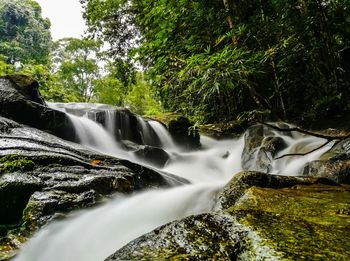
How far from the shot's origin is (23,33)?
99.0 feet

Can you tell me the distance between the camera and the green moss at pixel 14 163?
468 centimetres

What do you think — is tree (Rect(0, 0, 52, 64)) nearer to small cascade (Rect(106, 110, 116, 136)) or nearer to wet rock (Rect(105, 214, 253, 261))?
small cascade (Rect(106, 110, 116, 136))

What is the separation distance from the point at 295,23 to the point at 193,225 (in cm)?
412

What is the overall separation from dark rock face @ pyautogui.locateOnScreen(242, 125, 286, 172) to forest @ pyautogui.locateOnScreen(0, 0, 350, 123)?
2.25 feet

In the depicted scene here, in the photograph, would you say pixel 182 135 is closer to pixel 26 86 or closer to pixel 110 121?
pixel 110 121

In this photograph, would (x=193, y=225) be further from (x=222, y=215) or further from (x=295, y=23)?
(x=295, y=23)

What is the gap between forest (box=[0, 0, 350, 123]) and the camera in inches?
155

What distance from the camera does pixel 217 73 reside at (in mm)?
3273

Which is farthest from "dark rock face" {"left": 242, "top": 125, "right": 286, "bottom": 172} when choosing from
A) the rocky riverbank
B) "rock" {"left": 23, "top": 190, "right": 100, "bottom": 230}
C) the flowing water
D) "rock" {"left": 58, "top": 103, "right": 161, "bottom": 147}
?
"rock" {"left": 23, "top": 190, "right": 100, "bottom": 230}

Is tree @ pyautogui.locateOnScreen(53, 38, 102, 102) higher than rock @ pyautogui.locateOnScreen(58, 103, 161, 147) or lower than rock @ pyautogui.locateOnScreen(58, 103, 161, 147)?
higher

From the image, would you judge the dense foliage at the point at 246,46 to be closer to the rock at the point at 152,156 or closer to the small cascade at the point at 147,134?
the rock at the point at 152,156

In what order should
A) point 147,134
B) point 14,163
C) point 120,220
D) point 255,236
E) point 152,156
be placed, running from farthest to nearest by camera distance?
point 147,134 < point 152,156 < point 14,163 < point 120,220 < point 255,236

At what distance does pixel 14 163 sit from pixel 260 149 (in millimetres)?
5720

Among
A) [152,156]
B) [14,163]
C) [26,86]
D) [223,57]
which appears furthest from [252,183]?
[26,86]
